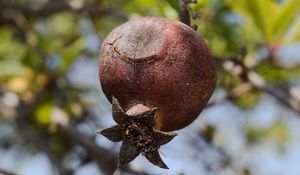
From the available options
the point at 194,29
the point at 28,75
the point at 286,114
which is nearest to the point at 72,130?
the point at 28,75

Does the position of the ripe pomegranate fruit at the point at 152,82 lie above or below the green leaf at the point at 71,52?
above

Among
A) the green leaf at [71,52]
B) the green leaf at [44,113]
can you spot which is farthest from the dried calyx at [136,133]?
the green leaf at [44,113]

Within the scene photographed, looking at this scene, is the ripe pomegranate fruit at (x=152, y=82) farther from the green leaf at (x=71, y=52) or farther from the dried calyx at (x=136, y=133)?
the green leaf at (x=71, y=52)

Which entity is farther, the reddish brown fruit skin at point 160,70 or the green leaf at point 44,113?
the green leaf at point 44,113

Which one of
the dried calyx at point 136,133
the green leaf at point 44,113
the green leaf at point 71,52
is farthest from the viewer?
the green leaf at point 44,113

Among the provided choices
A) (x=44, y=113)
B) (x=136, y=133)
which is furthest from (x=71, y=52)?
(x=136, y=133)

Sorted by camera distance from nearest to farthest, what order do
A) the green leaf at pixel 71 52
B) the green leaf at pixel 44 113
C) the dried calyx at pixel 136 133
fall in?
1. the dried calyx at pixel 136 133
2. the green leaf at pixel 71 52
3. the green leaf at pixel 44 113

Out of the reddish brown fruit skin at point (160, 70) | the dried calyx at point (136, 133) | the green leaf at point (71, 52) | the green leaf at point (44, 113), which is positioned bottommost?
the green leaf at point (44, 113)
